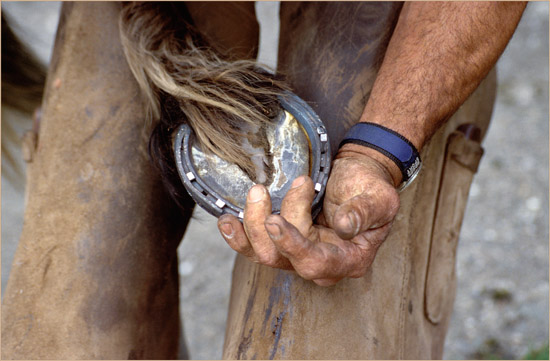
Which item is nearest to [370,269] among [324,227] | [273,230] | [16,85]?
[324,227]

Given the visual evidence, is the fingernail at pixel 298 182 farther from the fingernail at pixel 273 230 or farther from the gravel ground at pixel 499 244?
the gravel ground at pixel 499 244

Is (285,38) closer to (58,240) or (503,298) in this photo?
(58,240)

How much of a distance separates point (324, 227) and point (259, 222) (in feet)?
0.27

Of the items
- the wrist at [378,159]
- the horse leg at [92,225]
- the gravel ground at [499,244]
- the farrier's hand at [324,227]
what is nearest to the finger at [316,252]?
the farrier's hand at [324,227]

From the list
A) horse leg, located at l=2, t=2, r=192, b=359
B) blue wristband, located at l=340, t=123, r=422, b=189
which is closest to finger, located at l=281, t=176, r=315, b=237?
blue wristband, located at l=340, t=123, r=422, b=189

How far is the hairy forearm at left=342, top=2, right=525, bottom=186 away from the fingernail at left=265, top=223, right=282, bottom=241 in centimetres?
24

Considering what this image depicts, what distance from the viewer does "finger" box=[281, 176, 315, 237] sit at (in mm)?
690

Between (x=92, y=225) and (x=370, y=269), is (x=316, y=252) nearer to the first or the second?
(x=370, y=269)

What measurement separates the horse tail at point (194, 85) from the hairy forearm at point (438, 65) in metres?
0.14

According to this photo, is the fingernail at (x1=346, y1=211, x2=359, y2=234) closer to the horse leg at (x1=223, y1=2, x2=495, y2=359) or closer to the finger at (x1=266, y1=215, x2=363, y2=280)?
the finger at (x1=266, y1=215, x2=363, y2=280)

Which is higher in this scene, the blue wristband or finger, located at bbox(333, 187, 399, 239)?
the blue wristband

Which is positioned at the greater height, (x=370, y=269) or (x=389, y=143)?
(x=389, y=143)

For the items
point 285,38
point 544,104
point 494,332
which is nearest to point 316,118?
point 285,38

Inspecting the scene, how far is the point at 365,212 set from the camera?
2.13 feet
